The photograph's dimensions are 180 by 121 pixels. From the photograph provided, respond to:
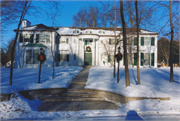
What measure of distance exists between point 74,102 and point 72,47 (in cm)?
1744

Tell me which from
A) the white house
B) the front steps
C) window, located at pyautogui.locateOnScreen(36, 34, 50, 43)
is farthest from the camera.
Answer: window, located at pyautogui.locateOnScreen(36, 34, 50, 43)

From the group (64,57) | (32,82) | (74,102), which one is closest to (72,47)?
(64,57)

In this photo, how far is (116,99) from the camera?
7.36 m

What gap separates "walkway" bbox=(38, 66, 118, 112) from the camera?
6480 mm

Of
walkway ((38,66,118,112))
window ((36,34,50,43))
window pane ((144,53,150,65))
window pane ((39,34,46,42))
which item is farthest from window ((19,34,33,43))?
window pane ((144,53,150,65))

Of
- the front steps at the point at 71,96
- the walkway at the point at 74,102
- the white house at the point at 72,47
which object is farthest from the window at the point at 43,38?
the front steps at the point at 71,96

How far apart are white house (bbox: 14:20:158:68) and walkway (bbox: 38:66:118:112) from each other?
46.8 feet

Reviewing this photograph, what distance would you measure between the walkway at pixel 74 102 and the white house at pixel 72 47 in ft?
46.8

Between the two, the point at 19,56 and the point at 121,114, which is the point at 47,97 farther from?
the point at 19,56

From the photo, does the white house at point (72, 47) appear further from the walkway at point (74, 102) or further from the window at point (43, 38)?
the walkway at point (74, 102)

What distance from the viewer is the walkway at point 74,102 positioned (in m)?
6.48

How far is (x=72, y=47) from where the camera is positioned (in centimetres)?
2412

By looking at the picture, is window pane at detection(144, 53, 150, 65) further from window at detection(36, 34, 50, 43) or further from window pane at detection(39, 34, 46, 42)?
window pane at detection(39, 34, 46, 42)

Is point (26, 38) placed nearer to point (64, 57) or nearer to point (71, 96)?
point (64, 57)
